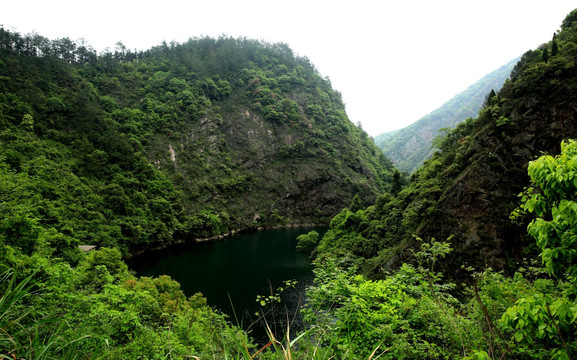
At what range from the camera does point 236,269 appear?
32344 millimetres

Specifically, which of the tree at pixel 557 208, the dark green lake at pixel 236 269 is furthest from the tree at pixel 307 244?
the tree at pixel 557 208

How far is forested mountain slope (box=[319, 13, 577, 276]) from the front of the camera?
1662 centimetres

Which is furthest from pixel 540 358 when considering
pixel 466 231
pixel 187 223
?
pixel 187 223

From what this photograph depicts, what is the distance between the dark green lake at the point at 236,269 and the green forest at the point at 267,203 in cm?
280

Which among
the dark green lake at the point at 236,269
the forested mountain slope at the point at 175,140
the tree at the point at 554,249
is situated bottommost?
the dark green lake at the point at 236,269

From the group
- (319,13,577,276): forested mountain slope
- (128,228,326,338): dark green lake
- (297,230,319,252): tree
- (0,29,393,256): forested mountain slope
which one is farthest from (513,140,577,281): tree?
(297,230,319,252): tree

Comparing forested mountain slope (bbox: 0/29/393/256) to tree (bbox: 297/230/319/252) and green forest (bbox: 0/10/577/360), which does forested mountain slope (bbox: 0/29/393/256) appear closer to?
green forest (bbox: 0/10/577/360)

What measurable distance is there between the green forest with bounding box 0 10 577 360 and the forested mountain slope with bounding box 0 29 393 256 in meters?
0.39

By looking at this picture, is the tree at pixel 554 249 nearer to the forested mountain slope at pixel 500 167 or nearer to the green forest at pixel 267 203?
the green forest at pixel 267 203

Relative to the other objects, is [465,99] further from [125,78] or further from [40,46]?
[40,46]

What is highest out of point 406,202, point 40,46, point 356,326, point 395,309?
point 40,46

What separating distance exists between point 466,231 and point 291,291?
15.4 m

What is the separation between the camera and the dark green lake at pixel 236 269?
22891 mm

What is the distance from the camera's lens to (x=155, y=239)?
1674 inches
